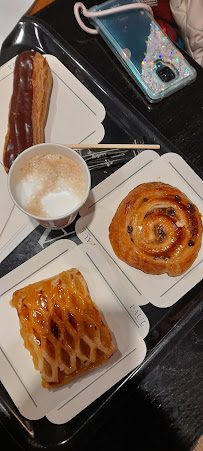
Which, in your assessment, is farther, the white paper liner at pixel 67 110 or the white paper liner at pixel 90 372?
the white paper liner at pixel 67 110

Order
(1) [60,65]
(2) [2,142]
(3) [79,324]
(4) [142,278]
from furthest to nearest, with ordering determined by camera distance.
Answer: (1) [60,65] → (2) [2,142] → (4) [142,278] → (3) [79,324]

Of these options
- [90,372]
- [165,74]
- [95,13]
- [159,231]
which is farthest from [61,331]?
[95,13]

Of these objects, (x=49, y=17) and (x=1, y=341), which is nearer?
(x=1, y=341)

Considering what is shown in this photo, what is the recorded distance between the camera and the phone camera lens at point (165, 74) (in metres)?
1.52

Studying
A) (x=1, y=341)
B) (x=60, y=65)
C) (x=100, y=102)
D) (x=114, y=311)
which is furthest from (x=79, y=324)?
(x=60, y=65)

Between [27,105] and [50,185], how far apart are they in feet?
0.99

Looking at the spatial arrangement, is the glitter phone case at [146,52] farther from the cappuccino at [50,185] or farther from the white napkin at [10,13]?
the cappuccino at [50,185]

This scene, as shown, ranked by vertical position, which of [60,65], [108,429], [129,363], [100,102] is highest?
[60,65]

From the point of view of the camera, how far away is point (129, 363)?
1263 millimetres

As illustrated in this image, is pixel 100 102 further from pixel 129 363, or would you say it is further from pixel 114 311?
pixel 129 363

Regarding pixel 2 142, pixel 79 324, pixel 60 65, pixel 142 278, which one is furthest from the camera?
pixel 60 65

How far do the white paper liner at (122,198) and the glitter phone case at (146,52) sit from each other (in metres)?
0.27

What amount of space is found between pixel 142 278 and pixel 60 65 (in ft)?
2.65

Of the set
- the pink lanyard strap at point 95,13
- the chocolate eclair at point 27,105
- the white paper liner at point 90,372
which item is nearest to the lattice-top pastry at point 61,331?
the white paper liner at point 90,372
